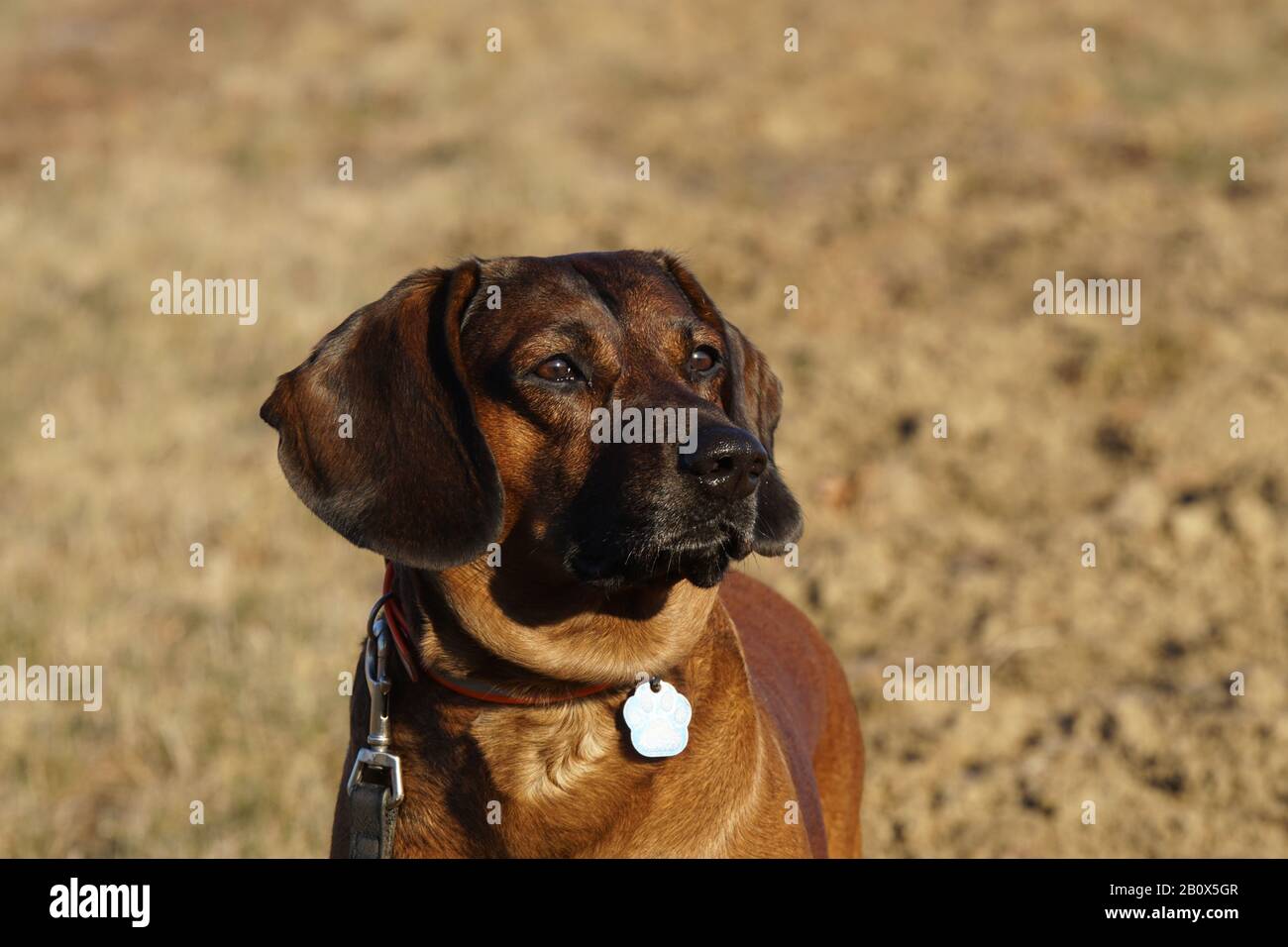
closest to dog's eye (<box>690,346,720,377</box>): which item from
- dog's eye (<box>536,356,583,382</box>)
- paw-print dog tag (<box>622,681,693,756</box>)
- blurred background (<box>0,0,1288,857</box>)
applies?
dog's eye (<box>536,356,583,382</box>)

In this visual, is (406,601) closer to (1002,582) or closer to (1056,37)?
(1002,582)

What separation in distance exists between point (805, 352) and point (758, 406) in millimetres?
6491

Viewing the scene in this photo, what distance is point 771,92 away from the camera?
16766 millimetres

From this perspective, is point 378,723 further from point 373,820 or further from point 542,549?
point 542,549

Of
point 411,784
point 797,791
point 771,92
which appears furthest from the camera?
point 771,92

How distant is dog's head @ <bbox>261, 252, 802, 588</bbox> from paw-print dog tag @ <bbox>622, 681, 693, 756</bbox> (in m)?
0.25

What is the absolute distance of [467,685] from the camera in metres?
3.22

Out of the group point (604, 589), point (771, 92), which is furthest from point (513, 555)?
point (771, 92)

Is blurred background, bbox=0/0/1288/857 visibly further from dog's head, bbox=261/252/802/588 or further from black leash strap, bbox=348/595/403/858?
dog's head, bbox=261/252/802/588

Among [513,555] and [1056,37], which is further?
[1056,37]

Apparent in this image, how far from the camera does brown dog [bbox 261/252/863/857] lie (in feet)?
10.3

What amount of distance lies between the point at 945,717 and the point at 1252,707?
1.19m

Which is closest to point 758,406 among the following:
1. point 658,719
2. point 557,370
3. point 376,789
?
point 557,370

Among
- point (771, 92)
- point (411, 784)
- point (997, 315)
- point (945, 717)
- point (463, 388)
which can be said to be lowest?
point (945, 717)
